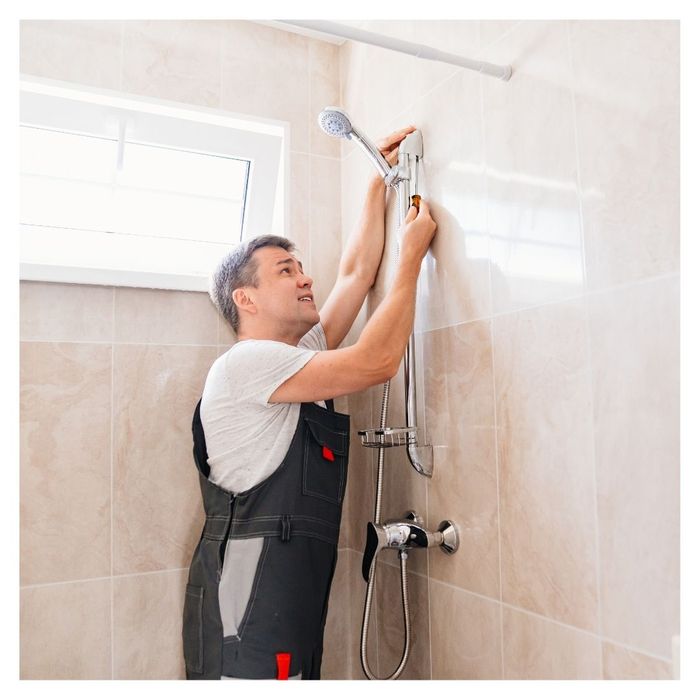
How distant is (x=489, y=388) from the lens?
55.4 inches

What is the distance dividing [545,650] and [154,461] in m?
1.13

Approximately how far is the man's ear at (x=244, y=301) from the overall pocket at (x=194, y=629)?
716 mm

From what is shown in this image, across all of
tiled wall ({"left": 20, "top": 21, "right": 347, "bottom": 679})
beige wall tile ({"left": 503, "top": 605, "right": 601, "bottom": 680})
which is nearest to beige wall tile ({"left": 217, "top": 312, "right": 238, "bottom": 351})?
tiled wall ({"left": 20, "top": 21, "right": 347, "bottom": 679})

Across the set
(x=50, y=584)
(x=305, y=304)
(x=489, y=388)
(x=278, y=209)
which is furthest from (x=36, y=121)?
(x=489, y=388)

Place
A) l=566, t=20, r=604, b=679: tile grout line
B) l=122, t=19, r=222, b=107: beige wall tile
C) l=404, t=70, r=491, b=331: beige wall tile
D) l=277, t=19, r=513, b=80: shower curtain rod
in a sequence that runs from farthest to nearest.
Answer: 1. l=122, t=19, r=222, b=107: beige wall tile
2. l=404, t=70, r=491, b=331: beige wall tile
3. l=277, t=19, r=513, b=80: shower curtain rod
4. l=566, t=20, r=604, b=679: tile grout line

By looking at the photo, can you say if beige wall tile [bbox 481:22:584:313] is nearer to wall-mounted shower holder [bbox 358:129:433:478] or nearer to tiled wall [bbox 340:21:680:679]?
tiled wall [bbox 340:21:680:679]

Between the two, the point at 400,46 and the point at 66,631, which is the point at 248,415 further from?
the point at 400,46

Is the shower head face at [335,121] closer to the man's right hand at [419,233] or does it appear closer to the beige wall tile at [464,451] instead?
the man's right hand at [419,233]

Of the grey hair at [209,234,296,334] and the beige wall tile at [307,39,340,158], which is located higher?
the beige wall tile at [307,39,340,158]

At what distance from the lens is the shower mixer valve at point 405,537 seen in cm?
151

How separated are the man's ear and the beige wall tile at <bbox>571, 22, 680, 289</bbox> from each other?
2.94ft

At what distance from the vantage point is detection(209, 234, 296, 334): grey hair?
1759 mm

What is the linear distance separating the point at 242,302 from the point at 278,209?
1.64 feet
